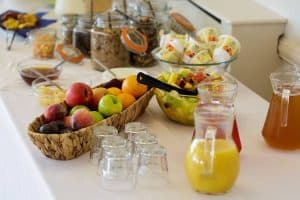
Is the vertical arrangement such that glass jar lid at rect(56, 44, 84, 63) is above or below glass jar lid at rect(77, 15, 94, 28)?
below

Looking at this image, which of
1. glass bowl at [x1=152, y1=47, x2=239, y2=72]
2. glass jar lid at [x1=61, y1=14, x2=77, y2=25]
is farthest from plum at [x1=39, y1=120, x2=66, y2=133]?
glass jar lid at [x1=61, y1=14, x2=77, y2=25]

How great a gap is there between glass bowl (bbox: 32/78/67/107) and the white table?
2 centimetres

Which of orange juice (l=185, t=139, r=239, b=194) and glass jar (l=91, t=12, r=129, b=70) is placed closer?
orange juice (l=185, t=139, r=239, b=194)

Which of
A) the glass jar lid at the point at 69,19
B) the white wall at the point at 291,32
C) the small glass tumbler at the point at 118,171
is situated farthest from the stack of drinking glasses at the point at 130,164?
the glass jar lid at the point at 69,19

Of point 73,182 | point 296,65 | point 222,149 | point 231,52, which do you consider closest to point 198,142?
point 222,149

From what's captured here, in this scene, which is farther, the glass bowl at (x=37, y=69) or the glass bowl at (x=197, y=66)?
the glass bowl at (x=37, y=69)

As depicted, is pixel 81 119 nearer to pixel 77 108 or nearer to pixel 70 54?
pixel 77 108

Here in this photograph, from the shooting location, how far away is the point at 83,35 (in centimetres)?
201

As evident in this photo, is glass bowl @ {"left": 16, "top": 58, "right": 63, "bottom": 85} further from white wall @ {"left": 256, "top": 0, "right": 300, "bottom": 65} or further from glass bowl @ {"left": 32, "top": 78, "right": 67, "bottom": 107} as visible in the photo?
white wall @ {"left": 256, "top": 0, "right": 300, "bottom": 65}

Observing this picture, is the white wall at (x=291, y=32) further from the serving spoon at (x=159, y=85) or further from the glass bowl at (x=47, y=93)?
the glass bowl at (x=47, y=93)

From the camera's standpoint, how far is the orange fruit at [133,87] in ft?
5.04

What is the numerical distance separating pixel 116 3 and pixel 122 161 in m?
1.03

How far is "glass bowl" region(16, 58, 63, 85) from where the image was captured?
1.78 metres

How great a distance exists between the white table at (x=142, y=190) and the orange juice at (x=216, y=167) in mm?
27
